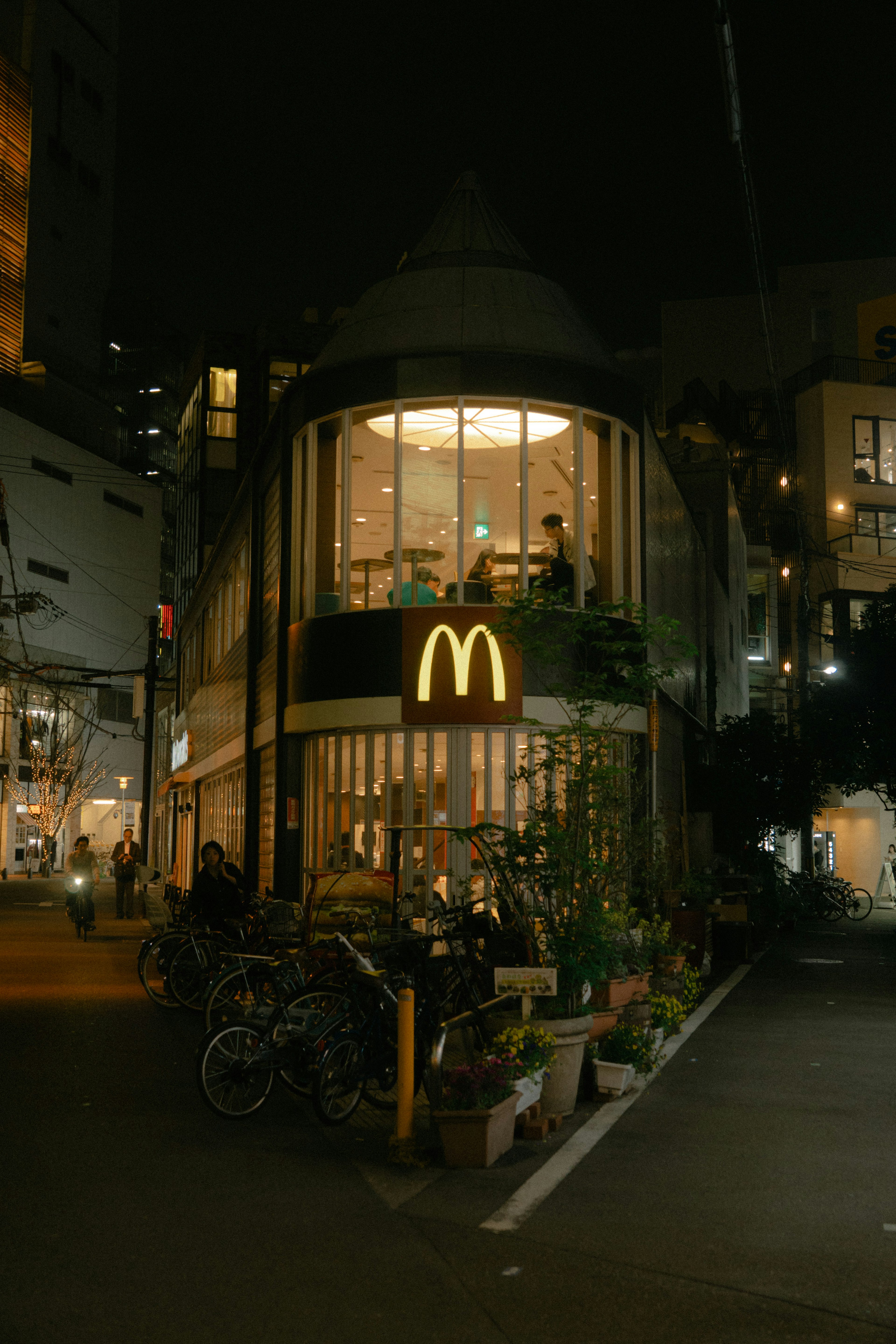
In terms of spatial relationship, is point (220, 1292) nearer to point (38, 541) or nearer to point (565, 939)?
point (565, 939)

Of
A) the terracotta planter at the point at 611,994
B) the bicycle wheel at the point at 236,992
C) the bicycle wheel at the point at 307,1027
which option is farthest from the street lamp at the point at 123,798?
the bicycle wheel at the point at 307,1027

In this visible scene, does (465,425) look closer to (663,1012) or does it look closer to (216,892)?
(216,892)

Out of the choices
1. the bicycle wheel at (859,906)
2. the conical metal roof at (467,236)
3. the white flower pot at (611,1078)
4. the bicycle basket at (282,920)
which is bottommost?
the bicycle wheel at (859,906)

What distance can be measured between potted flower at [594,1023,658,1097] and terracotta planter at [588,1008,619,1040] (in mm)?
45

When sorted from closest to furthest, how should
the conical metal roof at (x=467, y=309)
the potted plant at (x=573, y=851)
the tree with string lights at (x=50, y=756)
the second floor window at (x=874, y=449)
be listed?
the potted plant at (x=573, y=851) < the conical metal roof at (x=467, y=309) < the second floor window at (x=874, y=449) < the tree with string lights at (x=50, y=756)

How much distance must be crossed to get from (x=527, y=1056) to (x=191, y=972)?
682 cm

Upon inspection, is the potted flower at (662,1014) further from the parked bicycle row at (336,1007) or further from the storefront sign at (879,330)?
the storefront sign at (879,330)

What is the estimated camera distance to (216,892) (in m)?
14.8

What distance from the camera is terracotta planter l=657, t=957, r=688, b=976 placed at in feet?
42.1

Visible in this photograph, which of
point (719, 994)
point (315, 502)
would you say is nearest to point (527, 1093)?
point (719, 994)

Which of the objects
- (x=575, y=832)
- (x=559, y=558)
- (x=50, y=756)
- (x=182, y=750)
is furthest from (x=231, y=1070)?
(x=50, y=756)

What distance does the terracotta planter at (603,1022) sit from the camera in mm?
9320

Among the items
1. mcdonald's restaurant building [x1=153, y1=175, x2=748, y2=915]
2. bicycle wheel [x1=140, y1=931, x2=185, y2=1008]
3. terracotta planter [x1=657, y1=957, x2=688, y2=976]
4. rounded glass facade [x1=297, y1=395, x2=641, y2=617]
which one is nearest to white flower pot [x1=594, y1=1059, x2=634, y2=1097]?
terracotta planter [x1=657, y1=957, x2=688, y2=976]

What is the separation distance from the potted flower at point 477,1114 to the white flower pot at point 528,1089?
0.12m
